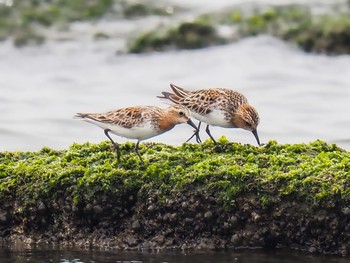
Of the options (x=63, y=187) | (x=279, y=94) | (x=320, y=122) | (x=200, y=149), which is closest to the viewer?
(x=63, y=187)

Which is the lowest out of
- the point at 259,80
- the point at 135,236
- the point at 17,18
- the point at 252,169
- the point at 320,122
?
the point at 135,236

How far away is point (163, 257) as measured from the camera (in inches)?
353

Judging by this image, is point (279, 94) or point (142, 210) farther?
point (279, 94)

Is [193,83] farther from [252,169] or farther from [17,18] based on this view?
[252,169]

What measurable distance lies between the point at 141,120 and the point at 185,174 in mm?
948

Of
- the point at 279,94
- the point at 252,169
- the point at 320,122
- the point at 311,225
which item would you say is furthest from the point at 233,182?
the point at 279,94

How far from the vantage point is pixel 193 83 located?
19906 millimetres

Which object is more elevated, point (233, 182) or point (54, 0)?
point (54, 0)

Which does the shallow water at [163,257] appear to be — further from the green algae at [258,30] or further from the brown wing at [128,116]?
the green algae at [258,30]

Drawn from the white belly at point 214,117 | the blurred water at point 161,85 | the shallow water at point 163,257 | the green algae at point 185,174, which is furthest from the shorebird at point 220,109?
the blurred water at point 161,85

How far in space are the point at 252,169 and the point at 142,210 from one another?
1.09 m

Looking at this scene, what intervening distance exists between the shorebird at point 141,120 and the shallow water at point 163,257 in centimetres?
111

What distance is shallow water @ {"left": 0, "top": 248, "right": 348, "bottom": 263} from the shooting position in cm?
879

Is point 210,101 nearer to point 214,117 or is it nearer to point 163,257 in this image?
point 214,117
